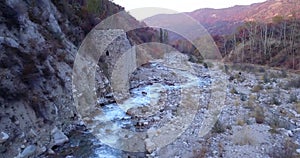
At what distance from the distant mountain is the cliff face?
215ft

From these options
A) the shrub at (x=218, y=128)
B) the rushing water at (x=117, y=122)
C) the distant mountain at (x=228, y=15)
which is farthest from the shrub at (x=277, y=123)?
the distant mountain at (x=228, y=15)

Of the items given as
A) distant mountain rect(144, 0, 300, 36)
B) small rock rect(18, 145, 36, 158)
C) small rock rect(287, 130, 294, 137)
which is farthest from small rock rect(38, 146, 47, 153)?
distant mountain rect(144, 0, 300, 36)

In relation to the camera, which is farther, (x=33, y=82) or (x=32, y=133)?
(x=33, y=82)

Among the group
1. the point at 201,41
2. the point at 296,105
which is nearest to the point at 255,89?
the point at 296,105

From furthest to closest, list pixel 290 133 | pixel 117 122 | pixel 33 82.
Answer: pixel 117 122, pixel 33 82, pixel 290 133

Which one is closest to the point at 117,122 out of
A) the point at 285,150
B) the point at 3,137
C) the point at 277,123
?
the point at 3,137

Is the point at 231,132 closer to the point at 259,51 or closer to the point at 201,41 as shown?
the point at 259,51

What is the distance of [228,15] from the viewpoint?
103000mm

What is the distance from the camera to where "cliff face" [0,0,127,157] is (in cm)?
884

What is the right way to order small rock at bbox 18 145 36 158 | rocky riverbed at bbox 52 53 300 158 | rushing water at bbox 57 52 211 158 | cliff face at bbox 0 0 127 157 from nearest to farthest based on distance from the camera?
small rock at bbox 18 145 36 158, cliff face at bbox 0 0 127 157, rocky riverbed at bbox 52 53 300 158, rushing water at bbox 57 52 211 158

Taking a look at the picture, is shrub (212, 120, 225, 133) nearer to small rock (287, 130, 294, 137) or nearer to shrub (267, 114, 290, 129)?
shrub (267, 114, 290, 129)

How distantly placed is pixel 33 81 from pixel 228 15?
99.7 meters

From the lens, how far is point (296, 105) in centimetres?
1458

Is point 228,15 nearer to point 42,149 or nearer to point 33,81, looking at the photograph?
point 33,81
